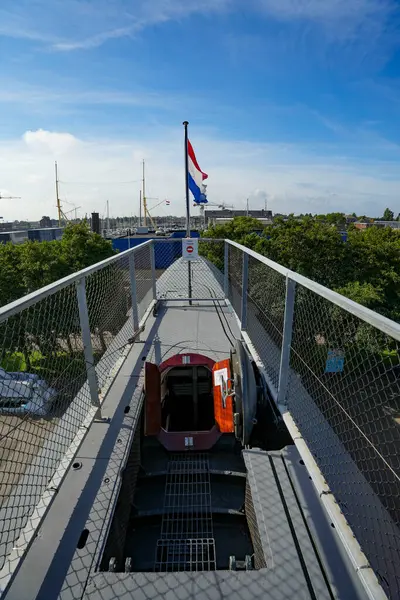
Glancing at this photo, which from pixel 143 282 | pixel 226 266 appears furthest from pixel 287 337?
pixel 143 282

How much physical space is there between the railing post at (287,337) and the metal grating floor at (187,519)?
41.7 inches

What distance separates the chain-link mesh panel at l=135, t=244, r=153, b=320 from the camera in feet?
18.2

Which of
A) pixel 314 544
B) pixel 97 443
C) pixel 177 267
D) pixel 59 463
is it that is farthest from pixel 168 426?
pixel 177 267

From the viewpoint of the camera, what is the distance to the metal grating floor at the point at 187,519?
93.0 inches

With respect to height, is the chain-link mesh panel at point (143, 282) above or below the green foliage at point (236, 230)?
below

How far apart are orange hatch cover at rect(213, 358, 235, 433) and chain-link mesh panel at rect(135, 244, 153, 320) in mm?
2358

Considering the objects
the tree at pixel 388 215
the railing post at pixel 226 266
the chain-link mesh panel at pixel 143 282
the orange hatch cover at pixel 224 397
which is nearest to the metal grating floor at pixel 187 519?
the orange hatch cover at pixel 224 397

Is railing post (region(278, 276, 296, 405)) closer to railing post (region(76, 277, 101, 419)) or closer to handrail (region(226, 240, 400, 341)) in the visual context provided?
handrail (region(226, 240, 400, 341))

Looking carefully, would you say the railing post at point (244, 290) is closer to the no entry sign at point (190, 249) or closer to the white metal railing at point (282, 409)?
the white metal railing at point (282, 409)

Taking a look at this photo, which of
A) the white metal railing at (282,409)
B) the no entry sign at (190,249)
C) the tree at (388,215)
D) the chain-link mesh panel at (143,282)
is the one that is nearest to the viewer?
the white metal railing at (282,409)

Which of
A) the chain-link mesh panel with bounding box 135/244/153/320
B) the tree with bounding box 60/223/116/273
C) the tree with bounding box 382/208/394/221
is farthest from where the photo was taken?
the tree with bounding box 382/208/394/221

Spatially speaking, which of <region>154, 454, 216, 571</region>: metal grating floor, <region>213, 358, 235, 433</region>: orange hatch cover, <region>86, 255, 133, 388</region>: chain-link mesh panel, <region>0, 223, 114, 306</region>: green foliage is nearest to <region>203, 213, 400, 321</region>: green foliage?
<region>0, 223, 114, 306</region>: green foliage

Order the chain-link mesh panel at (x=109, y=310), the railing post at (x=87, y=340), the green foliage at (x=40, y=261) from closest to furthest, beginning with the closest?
the railing post at (x=87, y=340) < the chain-link mesh panel at (x=109, y=310) < the green foliage at (x=40, y=261)

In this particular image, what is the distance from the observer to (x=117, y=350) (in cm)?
392
